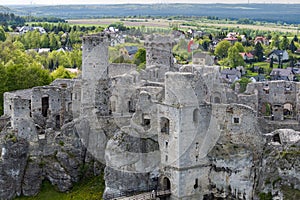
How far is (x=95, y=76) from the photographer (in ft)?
134

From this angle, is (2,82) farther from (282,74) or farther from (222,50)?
(222,50)

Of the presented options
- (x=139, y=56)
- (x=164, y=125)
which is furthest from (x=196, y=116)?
(x=139, y=56)

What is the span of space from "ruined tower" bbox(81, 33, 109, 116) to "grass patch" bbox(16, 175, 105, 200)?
17.2 feet

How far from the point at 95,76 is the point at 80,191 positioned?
8741mm

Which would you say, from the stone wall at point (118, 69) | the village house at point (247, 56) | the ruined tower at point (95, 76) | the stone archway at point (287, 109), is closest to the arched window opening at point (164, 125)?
the ruined tower at point (95, 76)

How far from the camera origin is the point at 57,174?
126 ft

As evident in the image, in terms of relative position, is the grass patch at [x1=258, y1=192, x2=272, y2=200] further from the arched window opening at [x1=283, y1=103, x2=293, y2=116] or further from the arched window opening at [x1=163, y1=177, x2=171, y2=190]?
the arched window opening at [x1=283, y1=103, x2=293, y2=116]

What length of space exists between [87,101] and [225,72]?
5430 centimetres

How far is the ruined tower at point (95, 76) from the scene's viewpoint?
133 ft

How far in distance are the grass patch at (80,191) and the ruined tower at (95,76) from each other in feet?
17.2

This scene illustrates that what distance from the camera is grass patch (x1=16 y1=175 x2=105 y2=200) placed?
37.1m

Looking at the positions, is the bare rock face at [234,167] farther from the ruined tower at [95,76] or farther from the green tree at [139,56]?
the green tree at [139,56]

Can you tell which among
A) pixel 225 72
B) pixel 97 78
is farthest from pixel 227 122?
pixel 225 72

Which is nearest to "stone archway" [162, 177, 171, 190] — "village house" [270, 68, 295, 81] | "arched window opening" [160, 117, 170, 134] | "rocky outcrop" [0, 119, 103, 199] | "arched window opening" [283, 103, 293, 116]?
"arched window opening" [160, 117, 170, 134]
